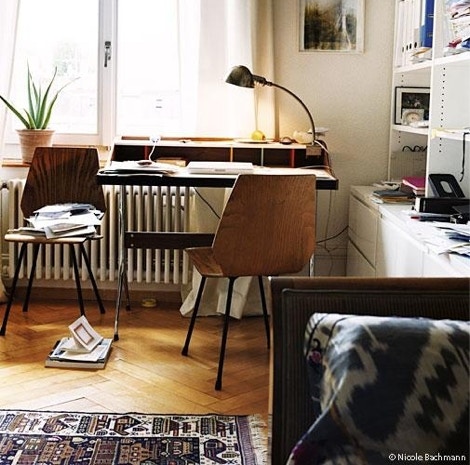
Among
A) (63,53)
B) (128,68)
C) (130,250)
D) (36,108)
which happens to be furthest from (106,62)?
(130,250)

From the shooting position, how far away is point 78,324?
11.4 feet

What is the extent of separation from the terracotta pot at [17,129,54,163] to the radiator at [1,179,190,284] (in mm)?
148

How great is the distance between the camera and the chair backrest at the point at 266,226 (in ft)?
9.98

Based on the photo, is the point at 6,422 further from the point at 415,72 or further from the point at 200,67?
the point at 415,72

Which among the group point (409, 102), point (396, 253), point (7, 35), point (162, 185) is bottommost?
point (396, 253)

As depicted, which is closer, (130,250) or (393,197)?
(393,197)

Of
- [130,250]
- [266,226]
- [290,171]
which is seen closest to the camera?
[266,226]

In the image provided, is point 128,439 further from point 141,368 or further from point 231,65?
point 231,65

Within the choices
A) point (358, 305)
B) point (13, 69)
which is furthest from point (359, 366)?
point (13, 69)

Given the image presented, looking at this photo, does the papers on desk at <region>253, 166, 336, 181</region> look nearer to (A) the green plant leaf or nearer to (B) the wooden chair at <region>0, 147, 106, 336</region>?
(B) the wooden chair at <region>0, 147, 106, 336</region>

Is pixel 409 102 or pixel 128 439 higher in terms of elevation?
pixel 409 102

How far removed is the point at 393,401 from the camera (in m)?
1.25

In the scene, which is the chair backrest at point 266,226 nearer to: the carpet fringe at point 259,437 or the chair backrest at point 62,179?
the carpet fringe at point 259,437

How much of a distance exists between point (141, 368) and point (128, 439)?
0.68 m
